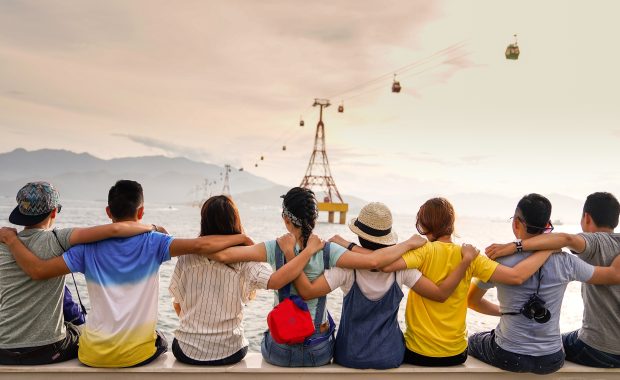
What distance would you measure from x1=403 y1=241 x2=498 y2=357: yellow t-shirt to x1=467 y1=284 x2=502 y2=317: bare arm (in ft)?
0.71

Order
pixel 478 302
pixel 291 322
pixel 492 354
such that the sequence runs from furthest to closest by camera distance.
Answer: pixel 478 302 → pixel 492 354 → pixel 291 322

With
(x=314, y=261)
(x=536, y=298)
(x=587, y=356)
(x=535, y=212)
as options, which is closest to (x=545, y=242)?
(x=535, y=212)

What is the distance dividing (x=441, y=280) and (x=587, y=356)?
1.16 m

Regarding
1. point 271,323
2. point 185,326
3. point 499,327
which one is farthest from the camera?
point 499,327

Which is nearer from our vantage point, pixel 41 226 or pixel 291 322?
pixel 291 322

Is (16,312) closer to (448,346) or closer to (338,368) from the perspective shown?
(338,368)

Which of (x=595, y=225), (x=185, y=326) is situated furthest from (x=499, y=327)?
(x=185, y=326)

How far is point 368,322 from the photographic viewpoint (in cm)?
264

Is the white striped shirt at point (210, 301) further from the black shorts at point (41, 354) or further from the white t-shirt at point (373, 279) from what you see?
the black shorts at point (41, 354)

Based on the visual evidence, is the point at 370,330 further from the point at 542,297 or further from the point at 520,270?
the point at 542,297

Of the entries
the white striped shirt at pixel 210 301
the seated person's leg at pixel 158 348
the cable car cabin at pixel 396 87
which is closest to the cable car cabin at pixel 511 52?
the cable car cabin at pixel 396 87

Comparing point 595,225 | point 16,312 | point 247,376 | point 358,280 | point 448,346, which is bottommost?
point 247,376

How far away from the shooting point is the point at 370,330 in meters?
2.64

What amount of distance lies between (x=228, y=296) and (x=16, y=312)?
3.83 ft
